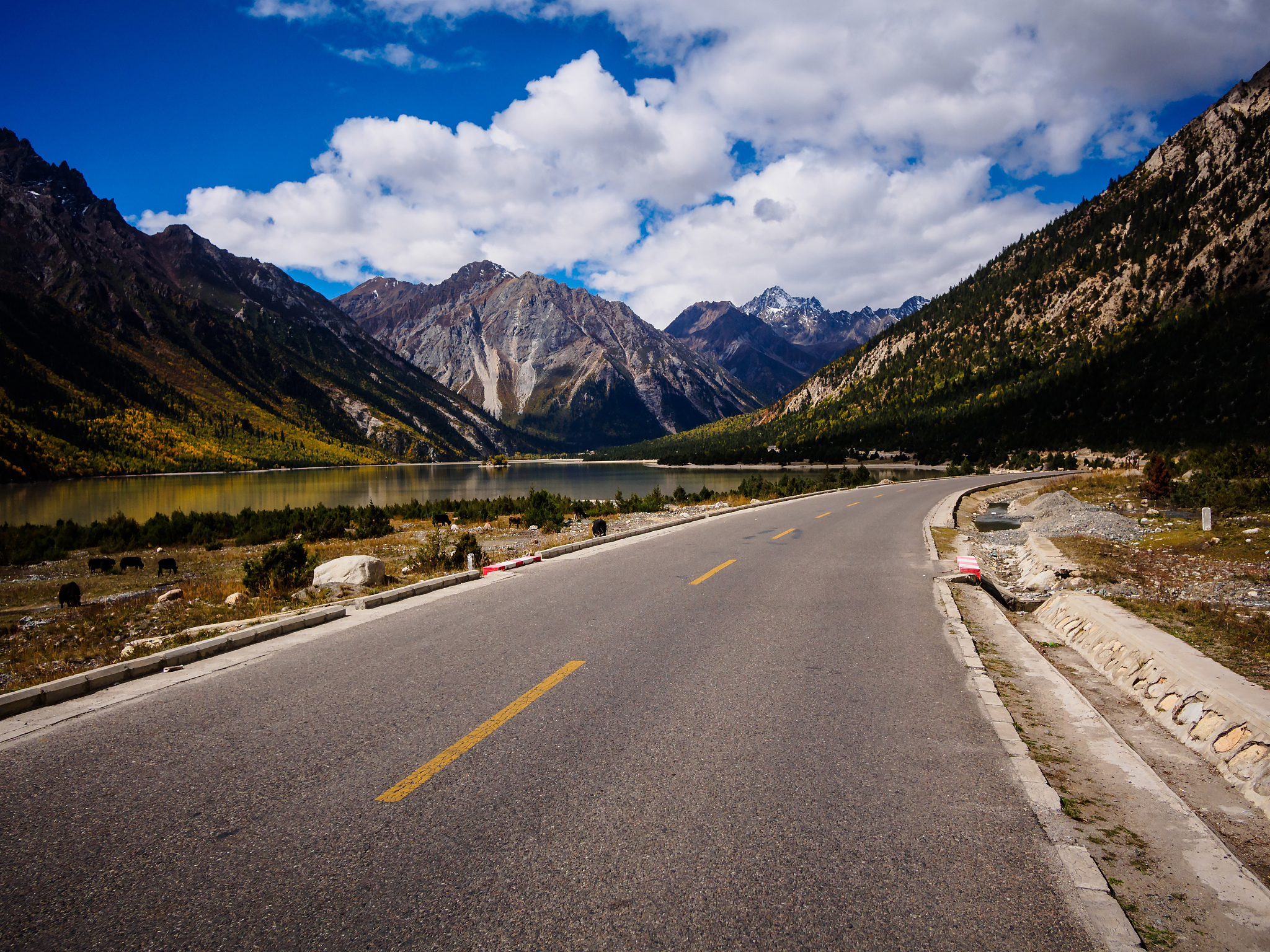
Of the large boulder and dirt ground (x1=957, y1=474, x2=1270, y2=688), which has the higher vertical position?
the large boulder

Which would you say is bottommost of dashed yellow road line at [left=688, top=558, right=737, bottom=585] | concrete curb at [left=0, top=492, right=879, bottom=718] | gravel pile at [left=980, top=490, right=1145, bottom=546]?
gravel pile at [left=980, top=490, right=1145, bottom=546]

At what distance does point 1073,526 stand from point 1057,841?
19.0 metres

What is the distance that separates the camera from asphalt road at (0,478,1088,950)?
286cm

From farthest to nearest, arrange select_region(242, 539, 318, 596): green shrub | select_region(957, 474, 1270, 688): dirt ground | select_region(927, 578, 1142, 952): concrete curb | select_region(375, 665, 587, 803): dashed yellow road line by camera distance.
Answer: select_region(242, 539, 318, 596): green shrub, select_region(957, 474, 1270, 688): dirt ground, select_region(375, 665, 587, 803): dashed yellow road line, select_region(927, 578, 1142, 952): concrete curb

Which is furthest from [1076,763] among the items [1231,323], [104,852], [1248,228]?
[1248,228]

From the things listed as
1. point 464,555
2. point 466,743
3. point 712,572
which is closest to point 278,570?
point 464,555

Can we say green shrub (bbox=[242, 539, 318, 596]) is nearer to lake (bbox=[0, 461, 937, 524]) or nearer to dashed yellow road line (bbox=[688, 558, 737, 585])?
dashed yellow road line (bbox=[688, 558, 737, 585])

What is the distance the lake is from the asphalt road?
57060 mm

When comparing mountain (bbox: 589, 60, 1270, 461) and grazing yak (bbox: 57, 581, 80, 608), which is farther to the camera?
mountain (bbox: 589, 60, 1270, 461)

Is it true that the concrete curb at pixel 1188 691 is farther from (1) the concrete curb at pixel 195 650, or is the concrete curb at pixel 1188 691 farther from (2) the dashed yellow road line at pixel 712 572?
(1) the concrete curb at pixel 195 650

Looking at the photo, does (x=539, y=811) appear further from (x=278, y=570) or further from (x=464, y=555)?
(x=464, y=555)

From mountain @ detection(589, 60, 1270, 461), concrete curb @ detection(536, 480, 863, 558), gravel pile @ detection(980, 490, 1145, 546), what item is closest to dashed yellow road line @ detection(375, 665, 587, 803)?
concrete curb @ detection(536, 480, 863, 558)

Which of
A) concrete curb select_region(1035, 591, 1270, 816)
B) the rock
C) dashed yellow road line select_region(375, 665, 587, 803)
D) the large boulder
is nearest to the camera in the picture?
dashed yellow road line select_region(375, 665, 587, 803)

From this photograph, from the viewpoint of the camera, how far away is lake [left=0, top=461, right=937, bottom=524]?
61.5 m
